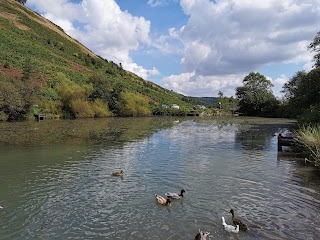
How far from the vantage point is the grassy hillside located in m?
57.9

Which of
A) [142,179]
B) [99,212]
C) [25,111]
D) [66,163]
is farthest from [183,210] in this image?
[25,111]

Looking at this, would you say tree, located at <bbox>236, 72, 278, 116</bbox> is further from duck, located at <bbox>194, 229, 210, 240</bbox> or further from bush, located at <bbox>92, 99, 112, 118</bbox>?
duck, located at <bbox>194, 229, 210, 240</bbox>

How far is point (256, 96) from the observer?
102 m

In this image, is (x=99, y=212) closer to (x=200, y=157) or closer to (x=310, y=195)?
(x=310, y=195)

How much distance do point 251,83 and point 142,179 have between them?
326 feet

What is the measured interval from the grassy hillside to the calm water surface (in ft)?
119

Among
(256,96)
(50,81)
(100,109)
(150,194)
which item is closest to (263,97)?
(256,96)

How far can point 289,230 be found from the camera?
33.1 ft

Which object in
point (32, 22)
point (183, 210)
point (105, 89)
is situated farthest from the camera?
point (32, 22)

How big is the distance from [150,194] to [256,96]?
3674 inches

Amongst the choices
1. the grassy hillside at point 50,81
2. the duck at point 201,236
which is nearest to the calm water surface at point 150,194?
the duck at point 201,236

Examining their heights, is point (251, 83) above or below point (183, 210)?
above

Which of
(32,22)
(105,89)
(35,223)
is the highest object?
(32,22)

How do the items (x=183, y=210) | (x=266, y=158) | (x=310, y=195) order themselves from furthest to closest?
(x=266, y=158), (x=310, y=195), (x=183, y=210)
